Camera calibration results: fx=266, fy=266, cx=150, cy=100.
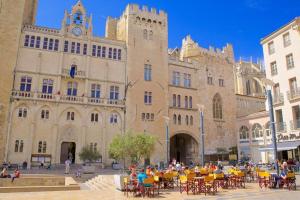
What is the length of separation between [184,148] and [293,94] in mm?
20038

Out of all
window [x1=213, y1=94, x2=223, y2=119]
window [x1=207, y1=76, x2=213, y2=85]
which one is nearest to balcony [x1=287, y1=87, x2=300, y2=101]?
window [x1=213, y1=94, x2=223, y2=119]

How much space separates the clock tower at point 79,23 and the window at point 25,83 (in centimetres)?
774

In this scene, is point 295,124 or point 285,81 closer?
point 295,124

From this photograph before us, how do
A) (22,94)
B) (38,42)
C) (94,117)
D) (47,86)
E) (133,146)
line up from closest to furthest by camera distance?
(133,146) → (22,94) → (47,86) → (38,42) → (94,117)

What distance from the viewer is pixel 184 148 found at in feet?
143

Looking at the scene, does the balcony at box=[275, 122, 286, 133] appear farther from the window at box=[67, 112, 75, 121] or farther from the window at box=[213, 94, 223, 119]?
the window at box=[67, 112, 75, 121]

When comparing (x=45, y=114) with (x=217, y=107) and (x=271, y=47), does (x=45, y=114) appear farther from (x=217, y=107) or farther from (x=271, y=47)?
(x=271, y=47)

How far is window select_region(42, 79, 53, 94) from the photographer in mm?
32953

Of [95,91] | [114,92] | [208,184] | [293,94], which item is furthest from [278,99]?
[95,91]

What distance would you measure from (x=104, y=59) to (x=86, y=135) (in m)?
10.7

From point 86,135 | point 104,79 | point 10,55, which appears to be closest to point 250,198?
point 86,135

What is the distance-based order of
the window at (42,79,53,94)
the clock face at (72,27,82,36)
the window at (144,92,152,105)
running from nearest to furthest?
the window at (42,79,53,94) → the clock face at (72,27,82,36) → the window at (144,92,152,105)

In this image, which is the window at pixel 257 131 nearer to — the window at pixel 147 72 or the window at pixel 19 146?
the window at pixel 147 72

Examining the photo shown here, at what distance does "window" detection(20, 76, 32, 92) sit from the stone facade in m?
1.24
